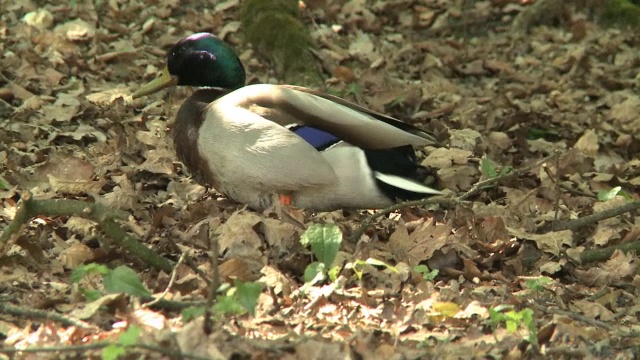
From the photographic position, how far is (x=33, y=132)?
19.7 ft

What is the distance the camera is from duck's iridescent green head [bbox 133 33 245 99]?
590 centimetres

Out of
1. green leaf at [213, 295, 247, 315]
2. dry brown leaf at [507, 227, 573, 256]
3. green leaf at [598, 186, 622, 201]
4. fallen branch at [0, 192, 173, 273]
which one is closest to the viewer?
green leaf at [213, 295, 247, 315]

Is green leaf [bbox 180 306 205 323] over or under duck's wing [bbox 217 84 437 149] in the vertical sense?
over

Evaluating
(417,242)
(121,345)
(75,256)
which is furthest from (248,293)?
(417,242)

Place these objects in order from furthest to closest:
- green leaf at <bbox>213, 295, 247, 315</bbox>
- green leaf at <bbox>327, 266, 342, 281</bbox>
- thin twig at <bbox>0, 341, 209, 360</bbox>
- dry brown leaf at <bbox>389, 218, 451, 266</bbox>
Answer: dry brown leaf at <bbox>389, 218, 451, 266</bbox> < green leaf at <bbox>327, 266, 342, 281</bbox> < green leaf at <bbox>213, 295, 247, 315</bbox> < thin twig at <bbox>0, 341, 209, 360</bbox>

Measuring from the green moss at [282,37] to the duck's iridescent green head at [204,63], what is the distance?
156 cm

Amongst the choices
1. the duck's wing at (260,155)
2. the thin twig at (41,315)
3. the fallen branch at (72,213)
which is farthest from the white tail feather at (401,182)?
the thin twig at (41,315)

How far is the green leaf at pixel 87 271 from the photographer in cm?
371

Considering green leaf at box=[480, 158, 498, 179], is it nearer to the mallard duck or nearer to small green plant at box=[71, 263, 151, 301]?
the mallard duck

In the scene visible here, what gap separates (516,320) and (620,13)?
238 inches

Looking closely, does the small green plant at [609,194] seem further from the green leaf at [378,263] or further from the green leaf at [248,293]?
the green leaf at [248,293]

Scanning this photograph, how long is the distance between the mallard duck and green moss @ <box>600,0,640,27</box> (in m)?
4.45

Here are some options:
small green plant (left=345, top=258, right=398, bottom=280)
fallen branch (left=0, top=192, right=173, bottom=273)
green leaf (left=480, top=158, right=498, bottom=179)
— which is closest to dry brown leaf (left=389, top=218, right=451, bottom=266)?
small green plant (left=345, top=258, right=398, bottom=280)

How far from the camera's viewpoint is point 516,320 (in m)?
3.65
